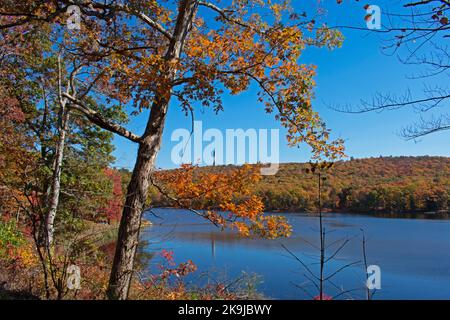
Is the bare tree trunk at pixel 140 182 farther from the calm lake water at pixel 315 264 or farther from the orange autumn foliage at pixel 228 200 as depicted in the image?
the calm lake water at pixel 315 264

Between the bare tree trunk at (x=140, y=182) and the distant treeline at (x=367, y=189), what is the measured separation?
118 feet

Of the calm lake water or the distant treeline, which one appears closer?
the calm lake water

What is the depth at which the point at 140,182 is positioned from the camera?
4.42 m

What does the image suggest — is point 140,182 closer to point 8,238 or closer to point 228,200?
point 228,200

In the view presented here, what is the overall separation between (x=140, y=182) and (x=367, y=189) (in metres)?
58.2

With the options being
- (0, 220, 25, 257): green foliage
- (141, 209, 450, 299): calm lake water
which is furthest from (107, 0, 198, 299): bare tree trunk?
(0, 220, 25, 257): green foliage

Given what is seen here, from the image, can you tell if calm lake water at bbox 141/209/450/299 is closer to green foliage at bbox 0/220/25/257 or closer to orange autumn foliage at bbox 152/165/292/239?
orange autumn foliage at bbox 152/165/292/239

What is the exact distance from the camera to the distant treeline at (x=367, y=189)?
4853 cm

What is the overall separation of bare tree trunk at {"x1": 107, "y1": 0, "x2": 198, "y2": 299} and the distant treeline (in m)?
35.9

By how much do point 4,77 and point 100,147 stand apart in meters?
4.75

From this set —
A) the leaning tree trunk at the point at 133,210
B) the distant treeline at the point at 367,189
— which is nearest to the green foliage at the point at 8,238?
the leaning tree trunk at the point at 133,210

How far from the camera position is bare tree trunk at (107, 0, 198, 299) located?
4117mm

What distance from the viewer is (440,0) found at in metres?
3.03
